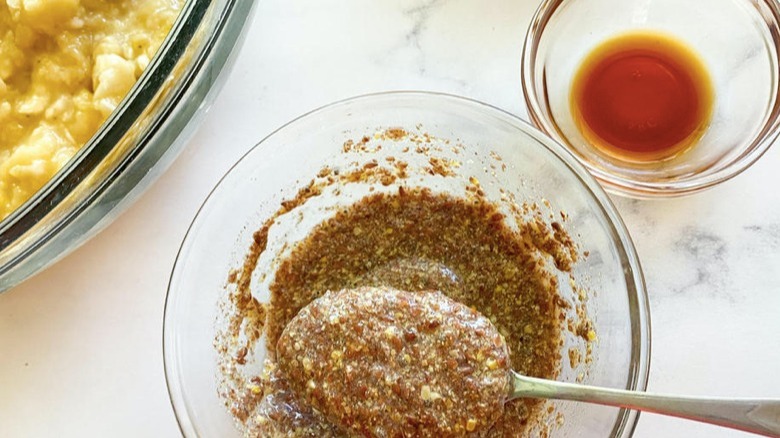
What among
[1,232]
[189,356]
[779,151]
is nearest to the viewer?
[1,232]

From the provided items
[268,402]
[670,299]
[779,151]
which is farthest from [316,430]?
[779,151]

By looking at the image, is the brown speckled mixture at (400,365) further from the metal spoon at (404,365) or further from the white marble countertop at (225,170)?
the white marble countertop at (225,170)

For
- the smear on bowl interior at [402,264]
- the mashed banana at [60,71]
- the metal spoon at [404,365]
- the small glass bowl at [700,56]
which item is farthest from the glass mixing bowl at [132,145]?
the small glass bowl at [700,56]

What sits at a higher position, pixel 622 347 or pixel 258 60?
pixel 258 60

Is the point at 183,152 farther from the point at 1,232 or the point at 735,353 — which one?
the point at 735,353

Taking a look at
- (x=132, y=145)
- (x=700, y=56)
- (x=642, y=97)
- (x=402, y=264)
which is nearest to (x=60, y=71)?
(x=132, y=145)

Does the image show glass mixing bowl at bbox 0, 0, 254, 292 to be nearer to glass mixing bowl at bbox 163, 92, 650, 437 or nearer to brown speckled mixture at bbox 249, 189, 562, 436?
glass mixing bowl at bbox 163, 92, 650, 437
